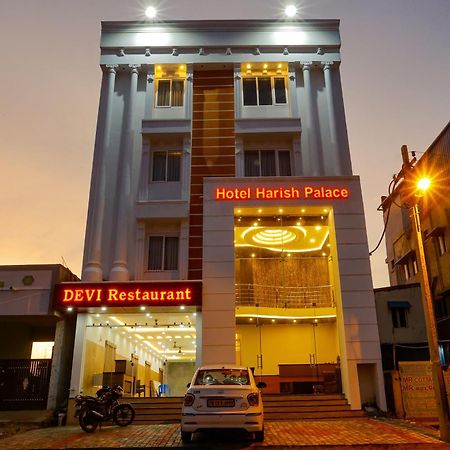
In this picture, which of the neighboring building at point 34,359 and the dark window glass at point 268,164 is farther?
the dark window glass at point 268,164

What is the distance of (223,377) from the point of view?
32.0ft

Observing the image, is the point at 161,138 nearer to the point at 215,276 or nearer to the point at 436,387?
the point at 215,276

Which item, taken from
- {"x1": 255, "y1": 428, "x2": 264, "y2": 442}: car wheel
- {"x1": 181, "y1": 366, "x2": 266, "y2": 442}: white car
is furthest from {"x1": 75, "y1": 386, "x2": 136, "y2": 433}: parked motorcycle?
{"x1": 255, "y1": 428, "x2": 264, "y2": 442}: car wheel

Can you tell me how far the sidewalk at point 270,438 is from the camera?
8.95 m

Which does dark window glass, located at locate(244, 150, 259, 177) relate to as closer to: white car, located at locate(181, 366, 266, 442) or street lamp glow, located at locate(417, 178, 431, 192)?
street lamp glow, located at locate(417, 178, 431, 192)

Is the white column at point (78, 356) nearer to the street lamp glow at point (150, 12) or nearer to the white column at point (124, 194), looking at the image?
the white column at point (124, 194)

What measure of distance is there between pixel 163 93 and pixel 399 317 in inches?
641

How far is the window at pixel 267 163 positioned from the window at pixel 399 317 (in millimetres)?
9487

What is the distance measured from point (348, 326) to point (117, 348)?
9855 mm

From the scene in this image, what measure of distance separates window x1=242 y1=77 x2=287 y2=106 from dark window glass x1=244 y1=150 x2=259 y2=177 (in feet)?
8.10

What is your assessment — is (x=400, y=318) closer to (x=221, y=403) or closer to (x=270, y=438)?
(x=270, y=438)

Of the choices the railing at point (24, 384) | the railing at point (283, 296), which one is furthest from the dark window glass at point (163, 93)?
the railing at point (24, 384)

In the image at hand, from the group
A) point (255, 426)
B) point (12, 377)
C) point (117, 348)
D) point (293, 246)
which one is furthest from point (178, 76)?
point (255, 426)

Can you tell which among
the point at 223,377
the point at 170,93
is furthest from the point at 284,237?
the point at 223,377
